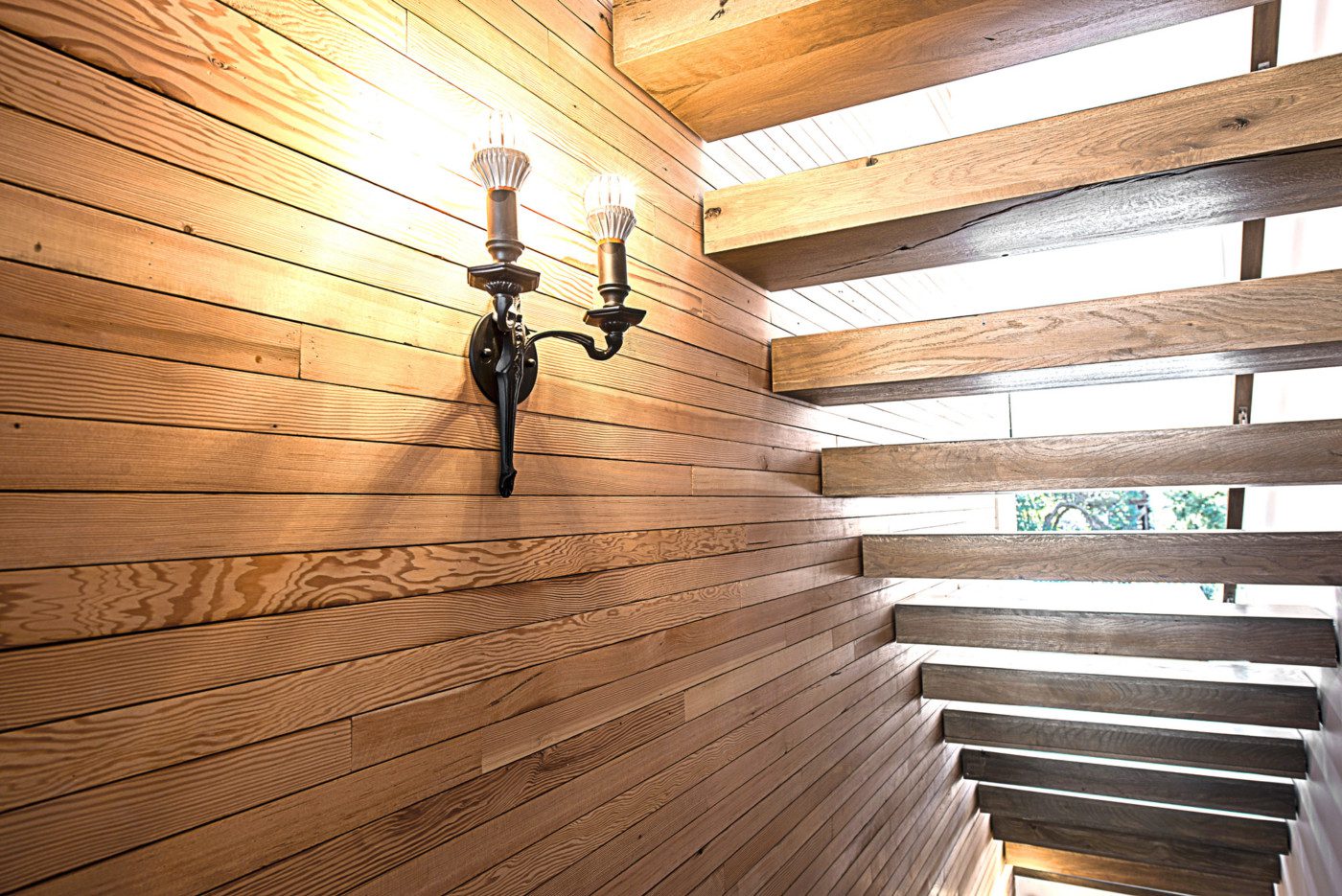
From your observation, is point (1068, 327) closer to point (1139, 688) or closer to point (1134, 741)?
point (1139, 688)

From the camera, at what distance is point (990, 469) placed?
2.74 metres

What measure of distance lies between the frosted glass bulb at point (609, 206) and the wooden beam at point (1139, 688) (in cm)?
303

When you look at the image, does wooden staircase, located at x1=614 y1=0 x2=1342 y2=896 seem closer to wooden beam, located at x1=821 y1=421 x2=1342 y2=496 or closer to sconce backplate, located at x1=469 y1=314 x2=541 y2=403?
wooden beam, located at x1=821 y1=421 x2=1342 y2=496

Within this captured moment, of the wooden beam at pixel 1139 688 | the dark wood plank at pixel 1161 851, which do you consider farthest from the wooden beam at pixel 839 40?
the dark wood plank at pixel 1161 851

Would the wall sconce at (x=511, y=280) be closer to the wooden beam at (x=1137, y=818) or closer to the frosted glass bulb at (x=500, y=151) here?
the frosted glass bulb at (x=500, y=151)

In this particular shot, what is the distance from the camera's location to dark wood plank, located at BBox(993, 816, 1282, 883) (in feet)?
13.5

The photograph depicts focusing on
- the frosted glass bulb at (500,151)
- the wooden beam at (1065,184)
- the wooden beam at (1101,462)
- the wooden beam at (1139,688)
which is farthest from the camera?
the wooden beam at (1139,688)

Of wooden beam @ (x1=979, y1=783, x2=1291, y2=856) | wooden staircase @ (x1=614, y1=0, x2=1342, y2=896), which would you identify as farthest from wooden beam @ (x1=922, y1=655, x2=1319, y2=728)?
wooden beam @ (x1=979, y1=783, x2=1291, y2=856)

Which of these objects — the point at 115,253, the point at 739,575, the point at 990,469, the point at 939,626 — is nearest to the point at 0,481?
the point at 115,253

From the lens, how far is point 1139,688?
3.47m

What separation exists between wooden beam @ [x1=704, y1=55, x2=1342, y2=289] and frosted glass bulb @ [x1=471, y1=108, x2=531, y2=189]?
1.05 m

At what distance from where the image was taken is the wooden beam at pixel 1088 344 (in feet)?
6.97

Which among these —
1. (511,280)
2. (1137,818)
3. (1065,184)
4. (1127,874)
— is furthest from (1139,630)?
(511,280)

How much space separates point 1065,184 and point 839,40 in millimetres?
612
